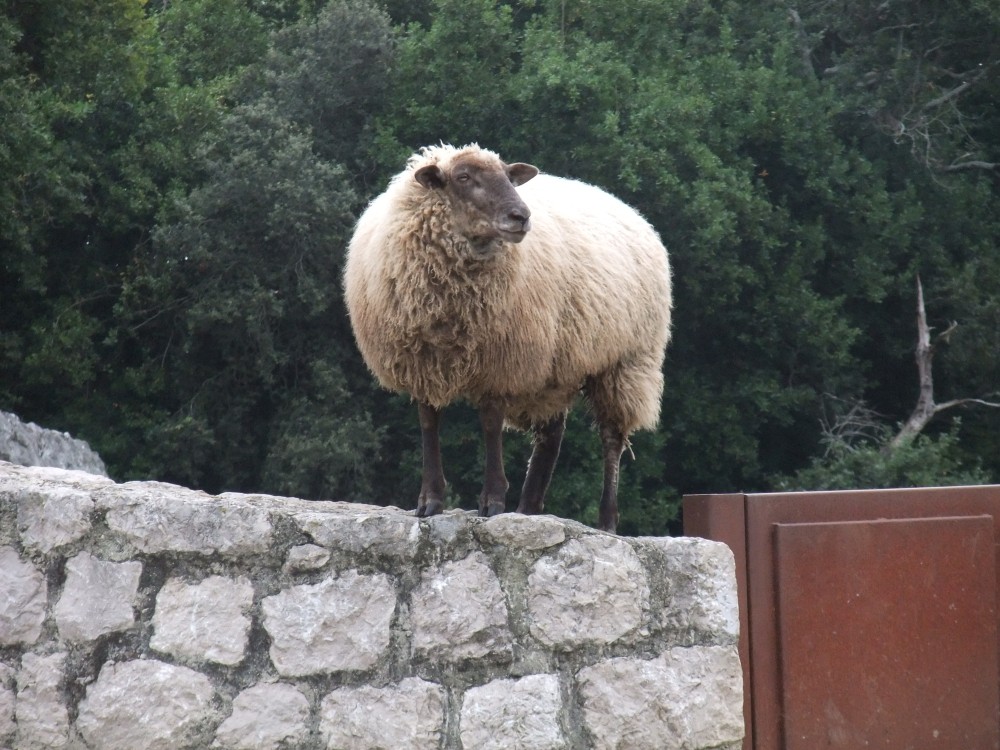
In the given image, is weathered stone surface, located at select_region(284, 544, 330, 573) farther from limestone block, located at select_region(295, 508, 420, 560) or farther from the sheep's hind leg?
the sheep's hind leg

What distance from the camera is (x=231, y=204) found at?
47.0ft

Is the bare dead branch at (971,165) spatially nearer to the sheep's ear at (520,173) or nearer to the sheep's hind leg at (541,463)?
the sheep's hind leg at (541,463)

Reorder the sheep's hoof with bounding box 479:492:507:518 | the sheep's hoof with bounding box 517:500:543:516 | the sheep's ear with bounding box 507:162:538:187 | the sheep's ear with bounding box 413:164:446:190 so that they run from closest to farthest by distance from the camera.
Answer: the sheep's hoof with bounding box 479:492:507:518 → the sheep's ear with bounding box 413:164:446:190 → the sheep's ear with bounding box 507:162:538:187 → the sheep's hoof with bounding box 517:500:543:516

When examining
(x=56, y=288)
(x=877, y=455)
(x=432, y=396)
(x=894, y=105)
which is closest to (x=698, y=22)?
(x=894, y=105)

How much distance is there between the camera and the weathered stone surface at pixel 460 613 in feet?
13.4

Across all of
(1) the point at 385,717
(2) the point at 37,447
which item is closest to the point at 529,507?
(1) the point at 385,717

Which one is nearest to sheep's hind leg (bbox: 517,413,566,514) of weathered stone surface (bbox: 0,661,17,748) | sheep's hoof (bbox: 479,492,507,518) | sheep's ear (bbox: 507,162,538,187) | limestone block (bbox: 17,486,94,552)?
sheep's hoof (bbox: 479,492,507,518)

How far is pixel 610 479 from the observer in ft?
17.9

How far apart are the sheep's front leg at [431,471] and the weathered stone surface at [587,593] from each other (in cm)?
62

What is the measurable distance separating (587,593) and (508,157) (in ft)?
38.5

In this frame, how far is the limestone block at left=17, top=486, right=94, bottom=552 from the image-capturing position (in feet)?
13.6

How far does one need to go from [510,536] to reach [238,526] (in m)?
0.95

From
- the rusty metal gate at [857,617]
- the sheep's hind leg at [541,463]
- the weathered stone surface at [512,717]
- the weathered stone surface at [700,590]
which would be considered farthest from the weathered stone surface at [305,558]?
the sheep's hind leg at [541,463]

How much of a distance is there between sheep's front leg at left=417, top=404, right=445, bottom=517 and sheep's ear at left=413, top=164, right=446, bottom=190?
913mm
